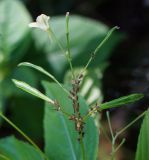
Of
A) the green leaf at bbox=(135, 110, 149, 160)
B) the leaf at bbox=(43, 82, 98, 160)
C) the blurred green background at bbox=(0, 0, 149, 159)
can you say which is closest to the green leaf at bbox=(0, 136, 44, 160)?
the leaf at bbox=(43, 82, 98, 160)

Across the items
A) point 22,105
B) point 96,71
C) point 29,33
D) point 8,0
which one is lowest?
point 22,105

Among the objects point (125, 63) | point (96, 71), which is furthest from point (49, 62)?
point (96, 71)

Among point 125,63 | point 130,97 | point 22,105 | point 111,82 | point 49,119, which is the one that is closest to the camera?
point 130,97

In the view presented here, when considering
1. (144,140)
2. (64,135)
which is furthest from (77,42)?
(144,140)

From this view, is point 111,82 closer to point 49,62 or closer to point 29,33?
point 49,62

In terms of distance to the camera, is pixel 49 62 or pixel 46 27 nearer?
pixel 46 27

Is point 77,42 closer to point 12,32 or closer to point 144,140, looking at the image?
point 12,32

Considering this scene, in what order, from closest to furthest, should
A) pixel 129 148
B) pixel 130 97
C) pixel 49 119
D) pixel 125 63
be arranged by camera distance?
pixel 130 97 → pixel 49 119 → pixel 129 148 → pixel 125 63
